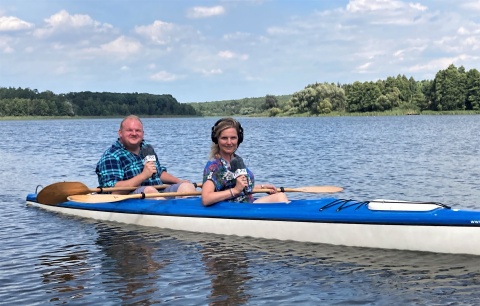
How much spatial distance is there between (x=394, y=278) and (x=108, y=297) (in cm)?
317

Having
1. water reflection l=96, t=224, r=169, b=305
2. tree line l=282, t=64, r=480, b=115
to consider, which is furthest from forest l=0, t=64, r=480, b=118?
water reflection l=96, t=224, r=169, b=305

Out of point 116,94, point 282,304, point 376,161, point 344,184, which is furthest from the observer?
point 116,94

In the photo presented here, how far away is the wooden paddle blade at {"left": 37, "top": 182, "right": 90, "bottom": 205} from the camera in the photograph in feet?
34.1

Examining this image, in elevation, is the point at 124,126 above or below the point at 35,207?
above

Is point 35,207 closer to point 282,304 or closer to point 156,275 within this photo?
point 156,275

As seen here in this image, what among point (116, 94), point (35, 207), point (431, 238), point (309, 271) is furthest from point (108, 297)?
point (116, 94)

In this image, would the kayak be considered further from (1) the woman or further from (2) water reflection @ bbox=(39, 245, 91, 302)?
(2) water reflection @ bbox=(39, 245, 91, 302)

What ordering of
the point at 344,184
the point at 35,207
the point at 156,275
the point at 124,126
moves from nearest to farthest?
1. the point at 156,275
2. the point at 124,126
3. the point at 35,207
4. the point at 344,184

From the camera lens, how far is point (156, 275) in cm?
687

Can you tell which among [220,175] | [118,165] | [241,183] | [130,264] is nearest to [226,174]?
[220,175]

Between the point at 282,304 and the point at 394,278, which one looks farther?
the point at 394,278

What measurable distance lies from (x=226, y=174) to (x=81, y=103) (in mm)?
168127

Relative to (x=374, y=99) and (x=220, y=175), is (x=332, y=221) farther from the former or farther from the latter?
(x=374, y=99)

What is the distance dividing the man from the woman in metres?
1.16
